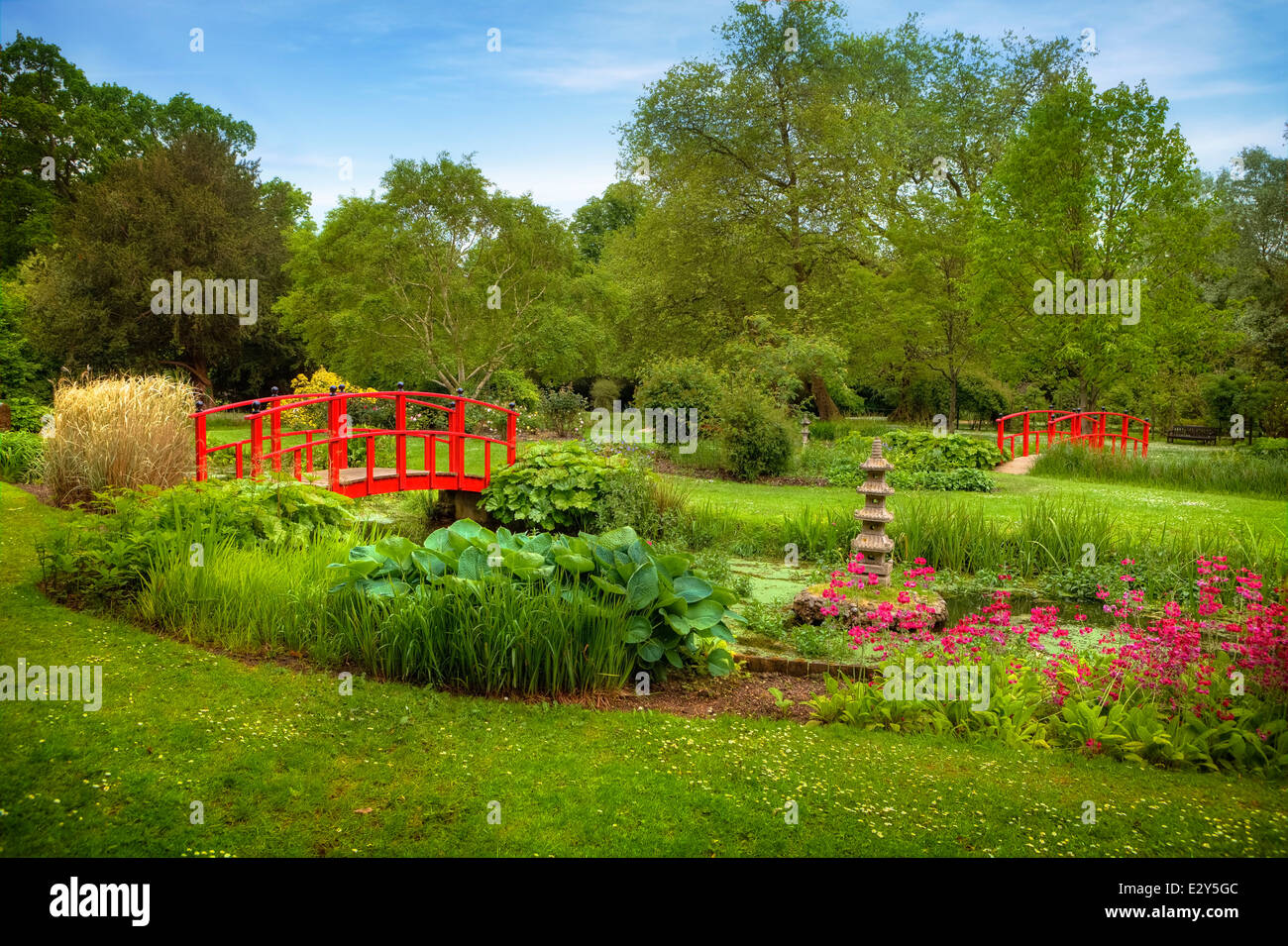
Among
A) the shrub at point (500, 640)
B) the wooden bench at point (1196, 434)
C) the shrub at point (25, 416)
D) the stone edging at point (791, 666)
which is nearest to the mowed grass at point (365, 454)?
the shrub at point (25, 416)

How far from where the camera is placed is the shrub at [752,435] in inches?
547

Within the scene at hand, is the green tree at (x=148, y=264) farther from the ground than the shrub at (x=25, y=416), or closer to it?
farther from the ground

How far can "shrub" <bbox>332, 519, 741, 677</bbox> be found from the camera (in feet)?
15.1

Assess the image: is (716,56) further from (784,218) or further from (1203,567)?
(1203,567)

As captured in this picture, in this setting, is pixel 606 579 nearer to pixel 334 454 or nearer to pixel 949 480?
pixel 334 454

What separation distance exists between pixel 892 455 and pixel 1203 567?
30.9 feet

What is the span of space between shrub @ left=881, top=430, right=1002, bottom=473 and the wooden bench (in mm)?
10839

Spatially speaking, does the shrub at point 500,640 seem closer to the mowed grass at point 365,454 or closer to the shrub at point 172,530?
the shrub at point 172,530

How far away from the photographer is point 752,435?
45.6 ft

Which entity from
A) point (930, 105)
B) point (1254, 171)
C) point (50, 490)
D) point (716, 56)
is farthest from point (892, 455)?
point (1254, 171)

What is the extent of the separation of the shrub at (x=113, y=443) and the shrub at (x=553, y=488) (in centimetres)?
315

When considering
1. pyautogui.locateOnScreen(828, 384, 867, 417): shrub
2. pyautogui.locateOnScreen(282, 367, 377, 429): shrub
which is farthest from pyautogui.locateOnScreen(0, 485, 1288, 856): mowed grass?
pyautogui.locateOnScreen(828, 384, 867, 417): shrub

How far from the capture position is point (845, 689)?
4402 mm

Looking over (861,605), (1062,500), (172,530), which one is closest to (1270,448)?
(1062,500)
